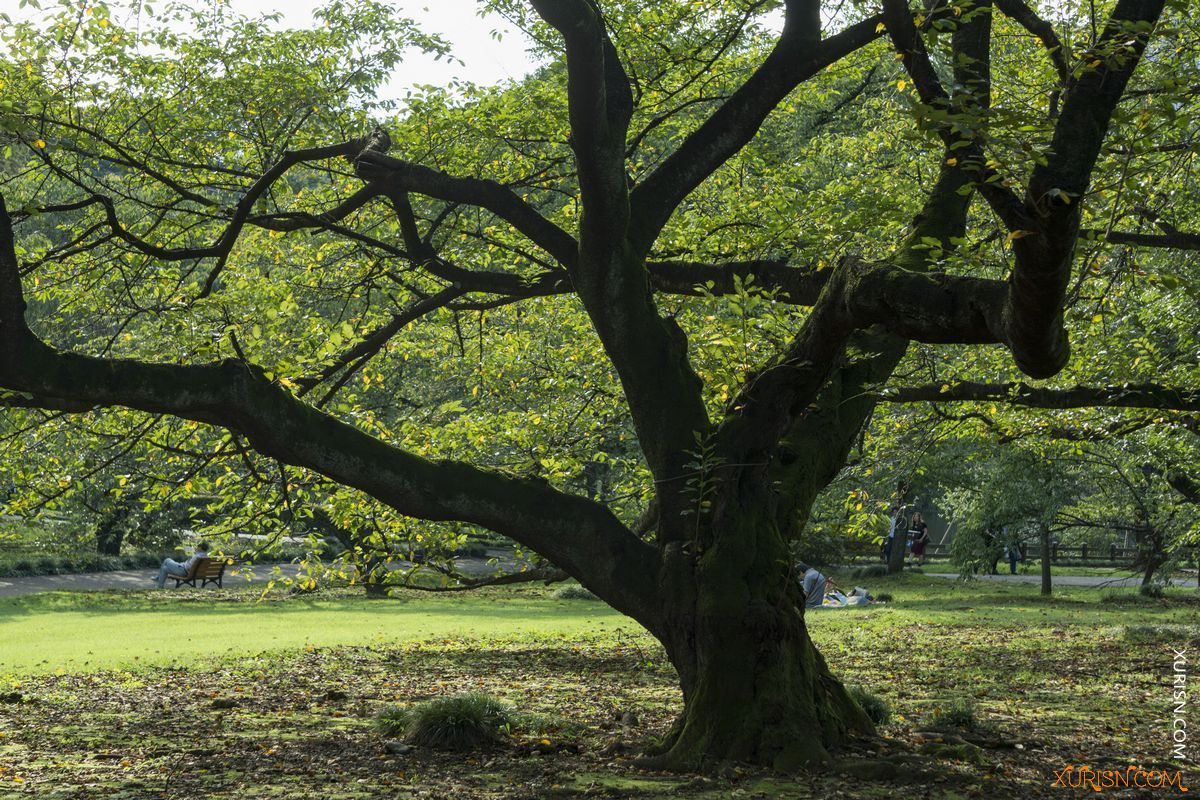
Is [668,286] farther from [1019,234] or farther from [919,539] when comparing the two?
[919,539]

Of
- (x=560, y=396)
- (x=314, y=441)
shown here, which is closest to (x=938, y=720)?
(x=314, y=441)

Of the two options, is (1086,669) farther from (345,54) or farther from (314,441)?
(345,54)

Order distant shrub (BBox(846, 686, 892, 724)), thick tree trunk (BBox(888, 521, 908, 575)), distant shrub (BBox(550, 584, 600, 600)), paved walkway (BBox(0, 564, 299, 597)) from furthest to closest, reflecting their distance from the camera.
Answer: thick tree trunk (BBox(888, 521, 908, 575))
distant shrub (BBox(550, 584, 600, 600))
paved walkway (BBox(0, 564, 299, 597))
distant shrub (BBox(846, 686, 892, 724))

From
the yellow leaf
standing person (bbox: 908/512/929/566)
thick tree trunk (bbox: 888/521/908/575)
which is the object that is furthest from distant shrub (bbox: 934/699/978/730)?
standing person (bbox: 908/512/929/566)

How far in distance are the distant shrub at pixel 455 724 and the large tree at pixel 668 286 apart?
52.3 inches

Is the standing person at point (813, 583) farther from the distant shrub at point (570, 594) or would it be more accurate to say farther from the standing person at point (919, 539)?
the standing person at point (919, 539)

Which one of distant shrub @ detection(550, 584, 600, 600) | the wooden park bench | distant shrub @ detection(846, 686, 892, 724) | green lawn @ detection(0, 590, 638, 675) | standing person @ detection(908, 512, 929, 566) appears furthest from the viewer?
standing person @ detection(908, 512, 929, 566)

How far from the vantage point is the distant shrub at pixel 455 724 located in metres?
8.13

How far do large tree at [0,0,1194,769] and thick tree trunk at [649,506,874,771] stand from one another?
0.02 metres

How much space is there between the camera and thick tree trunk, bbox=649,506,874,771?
283 inches

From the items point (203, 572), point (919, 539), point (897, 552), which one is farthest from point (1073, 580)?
point (203, 572)

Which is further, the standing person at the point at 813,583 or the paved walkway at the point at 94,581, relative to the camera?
the paved walkway at the point at 94,581

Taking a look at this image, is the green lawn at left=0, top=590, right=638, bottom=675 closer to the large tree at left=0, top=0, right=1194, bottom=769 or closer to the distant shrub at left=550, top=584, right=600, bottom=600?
the distant shrub at left=550, top=584, right=600, bottom=600

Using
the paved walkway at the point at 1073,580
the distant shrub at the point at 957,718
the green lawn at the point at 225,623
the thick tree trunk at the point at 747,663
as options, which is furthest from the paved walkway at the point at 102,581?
the thick tree trunk at the point at 747,663
